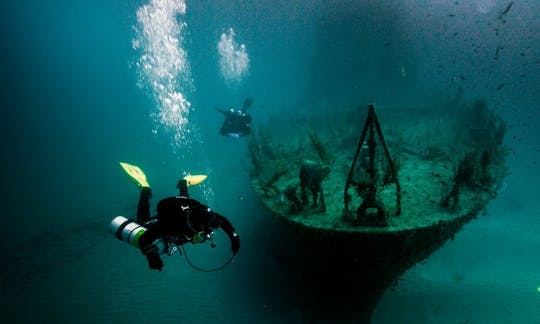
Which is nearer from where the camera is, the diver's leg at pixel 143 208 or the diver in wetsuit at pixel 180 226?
the diver in wetsuit at pixel 180 226

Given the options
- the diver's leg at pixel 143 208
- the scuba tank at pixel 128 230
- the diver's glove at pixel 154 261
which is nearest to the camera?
the diver's glove at pixel 154 261

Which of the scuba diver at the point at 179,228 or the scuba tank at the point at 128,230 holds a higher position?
the scuba diver at the point at 179,228

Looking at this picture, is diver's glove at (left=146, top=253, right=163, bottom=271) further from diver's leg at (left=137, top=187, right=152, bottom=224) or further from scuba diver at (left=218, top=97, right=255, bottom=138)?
scuba diver at (left=218, top=97, right=255, bottom=138)

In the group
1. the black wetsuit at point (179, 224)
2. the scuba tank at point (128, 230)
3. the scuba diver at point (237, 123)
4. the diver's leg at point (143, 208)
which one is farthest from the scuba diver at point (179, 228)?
the scuba diver at point (237, 123)

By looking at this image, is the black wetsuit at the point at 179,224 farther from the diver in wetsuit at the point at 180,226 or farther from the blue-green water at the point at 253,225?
the blue-green water at the point at 253,225

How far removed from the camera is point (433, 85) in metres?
18.6

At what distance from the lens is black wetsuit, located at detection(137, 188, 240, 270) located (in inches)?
115

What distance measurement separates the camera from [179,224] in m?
2.98

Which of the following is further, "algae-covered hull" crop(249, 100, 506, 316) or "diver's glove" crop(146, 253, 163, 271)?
"algae-covered hull" crop(249, 100, 506, 316)

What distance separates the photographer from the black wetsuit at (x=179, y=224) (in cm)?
293

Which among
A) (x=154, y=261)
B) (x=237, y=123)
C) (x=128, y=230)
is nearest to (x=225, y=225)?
(x=154, y=261)

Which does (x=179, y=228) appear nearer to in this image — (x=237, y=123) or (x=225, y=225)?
(x=225, y=225)

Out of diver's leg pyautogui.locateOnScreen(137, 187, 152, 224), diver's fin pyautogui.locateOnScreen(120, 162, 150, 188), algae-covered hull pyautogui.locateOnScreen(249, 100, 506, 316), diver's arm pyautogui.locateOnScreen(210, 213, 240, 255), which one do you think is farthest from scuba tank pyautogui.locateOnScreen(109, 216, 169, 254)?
algae-covered hull pyautogui.locateOnScreen(249, 100, 506, 316)

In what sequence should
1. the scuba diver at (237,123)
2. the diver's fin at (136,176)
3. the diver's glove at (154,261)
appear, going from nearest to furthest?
the diver's glove at (154,261) < the diver's fin at (136,176) < the scuba diver at (237,123)
